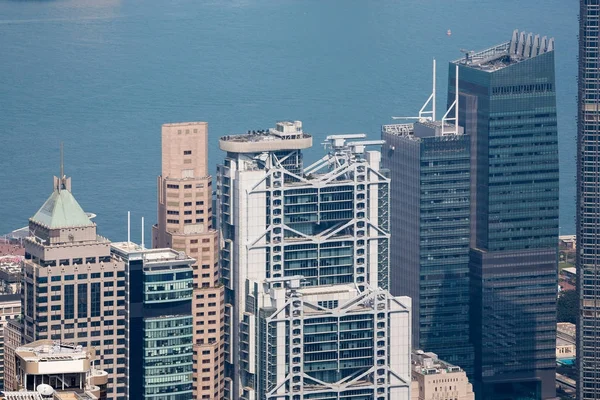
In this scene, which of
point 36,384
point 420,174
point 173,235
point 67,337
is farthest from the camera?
point 420,174

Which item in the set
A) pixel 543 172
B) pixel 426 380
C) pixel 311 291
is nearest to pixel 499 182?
pixel 543 172

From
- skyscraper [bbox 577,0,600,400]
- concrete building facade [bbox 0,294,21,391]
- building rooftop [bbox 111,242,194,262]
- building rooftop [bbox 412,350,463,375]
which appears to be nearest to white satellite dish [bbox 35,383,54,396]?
building rooftop [bbox 111,242,194,262]

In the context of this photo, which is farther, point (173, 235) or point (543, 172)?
Result: point (543, 172)

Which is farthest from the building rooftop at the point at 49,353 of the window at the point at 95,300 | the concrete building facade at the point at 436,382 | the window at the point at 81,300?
the concrete building facade at the point at 436,382

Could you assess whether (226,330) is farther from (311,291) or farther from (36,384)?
(36,384)

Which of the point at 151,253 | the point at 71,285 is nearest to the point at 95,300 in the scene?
the point at 71,285

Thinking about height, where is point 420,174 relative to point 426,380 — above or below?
above

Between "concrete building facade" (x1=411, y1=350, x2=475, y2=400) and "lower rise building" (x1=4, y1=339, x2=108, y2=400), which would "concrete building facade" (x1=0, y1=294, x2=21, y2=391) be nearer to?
"concrete building facade" (x1=411, y1=350, x2=475, y2=400)
